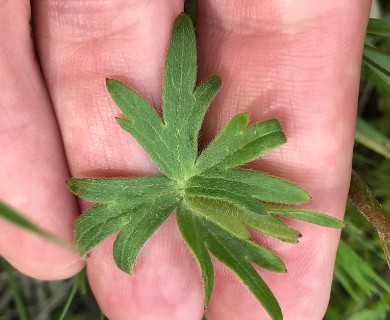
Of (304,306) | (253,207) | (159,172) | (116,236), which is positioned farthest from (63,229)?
(304,306)

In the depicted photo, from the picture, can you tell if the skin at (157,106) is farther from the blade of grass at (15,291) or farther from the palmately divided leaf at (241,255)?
the blade of grass at (15,291)

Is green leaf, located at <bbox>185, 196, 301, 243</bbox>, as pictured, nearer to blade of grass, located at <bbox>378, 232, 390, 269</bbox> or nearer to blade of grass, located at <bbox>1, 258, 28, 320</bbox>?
blade of grass, located at <bbox>378, 232, 390, 269</bbox>

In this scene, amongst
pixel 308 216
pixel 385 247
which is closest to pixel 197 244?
pixel 308 216

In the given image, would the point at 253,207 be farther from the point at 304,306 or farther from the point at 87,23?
the point at 87,23

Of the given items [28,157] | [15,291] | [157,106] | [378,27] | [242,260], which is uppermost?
[378,27]

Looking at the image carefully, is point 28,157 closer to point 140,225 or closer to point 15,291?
point 140,225

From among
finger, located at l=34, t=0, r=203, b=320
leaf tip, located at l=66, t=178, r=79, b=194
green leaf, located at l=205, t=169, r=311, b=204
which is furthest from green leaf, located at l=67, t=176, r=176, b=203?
green leaf, located at l=205, t=169, r=311, b=204
